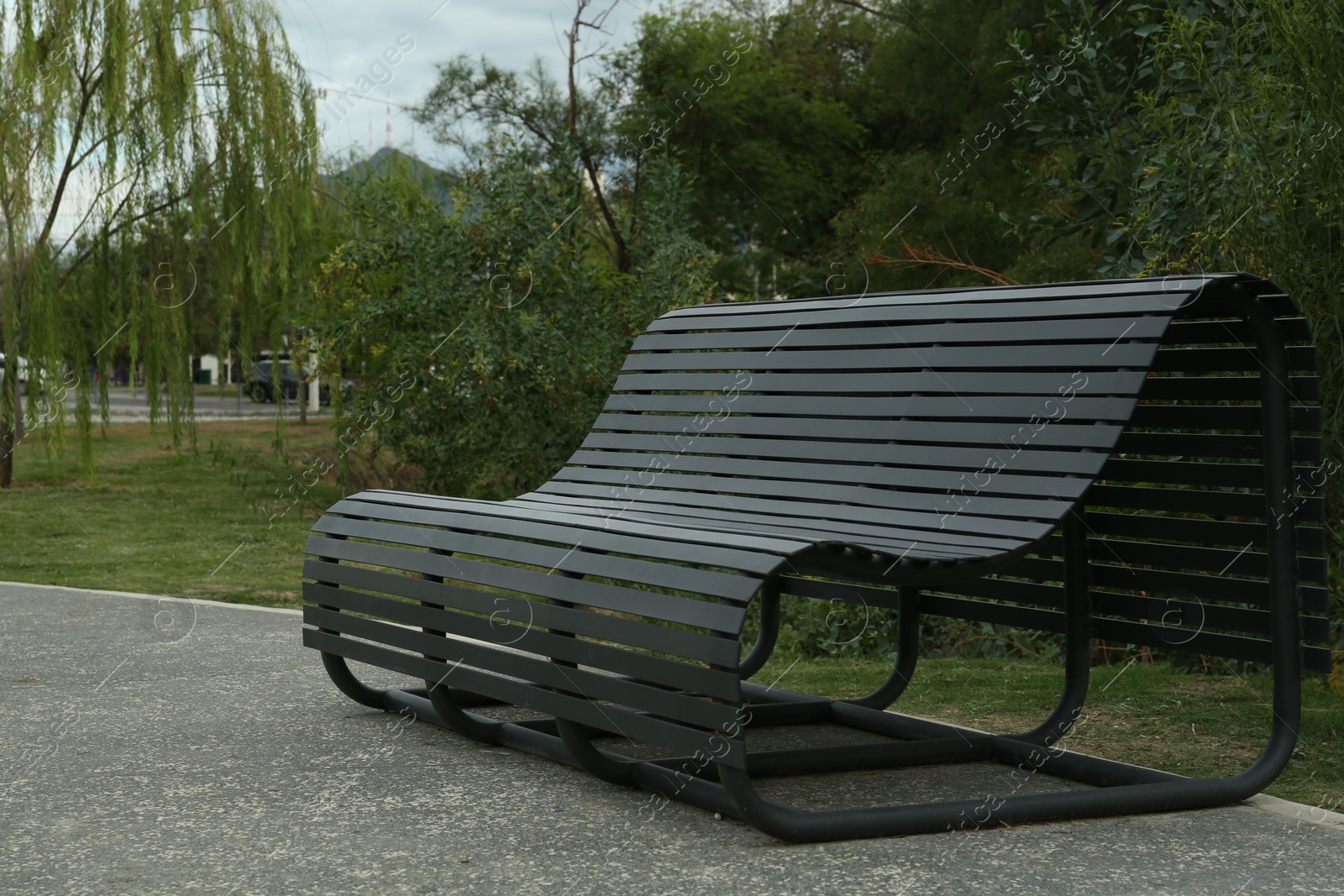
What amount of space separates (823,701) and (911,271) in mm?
11477

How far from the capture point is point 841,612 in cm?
727

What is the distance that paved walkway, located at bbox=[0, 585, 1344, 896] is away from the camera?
3029 millimetres

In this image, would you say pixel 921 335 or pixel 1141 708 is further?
pixel 1141 708

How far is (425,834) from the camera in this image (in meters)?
3.38

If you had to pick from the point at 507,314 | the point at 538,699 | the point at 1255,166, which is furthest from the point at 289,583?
the point at 1255,166

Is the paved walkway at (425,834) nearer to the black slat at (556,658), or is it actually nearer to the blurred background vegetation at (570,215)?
the black slat at (556,658)

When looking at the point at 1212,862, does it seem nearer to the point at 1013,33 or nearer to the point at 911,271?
the point at 1013,33

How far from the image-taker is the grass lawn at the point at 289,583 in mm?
4402

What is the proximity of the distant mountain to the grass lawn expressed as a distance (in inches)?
124

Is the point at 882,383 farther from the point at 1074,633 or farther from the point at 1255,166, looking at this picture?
the point at 1255,166

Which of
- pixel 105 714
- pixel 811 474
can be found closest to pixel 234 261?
pixel 105 714

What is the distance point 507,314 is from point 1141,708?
6.42 meters

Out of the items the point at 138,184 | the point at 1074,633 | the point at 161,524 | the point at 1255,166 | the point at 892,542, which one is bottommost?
the point at 161,524

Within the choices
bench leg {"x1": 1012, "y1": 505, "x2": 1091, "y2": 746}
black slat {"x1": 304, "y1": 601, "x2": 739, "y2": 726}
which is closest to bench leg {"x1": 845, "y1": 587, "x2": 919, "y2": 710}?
bench leg {"x1": 1012, "y1": 505, "x2": 1091, "y2": 746}
